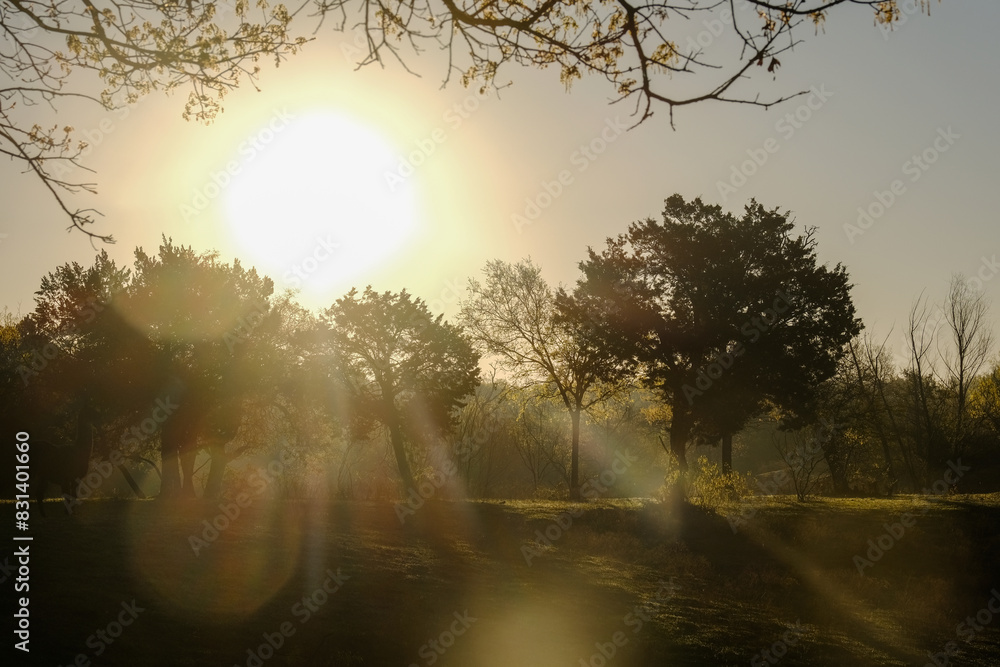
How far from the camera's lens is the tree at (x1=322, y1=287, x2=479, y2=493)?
38938 millimetres

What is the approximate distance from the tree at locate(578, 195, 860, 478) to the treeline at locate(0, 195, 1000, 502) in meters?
0.08

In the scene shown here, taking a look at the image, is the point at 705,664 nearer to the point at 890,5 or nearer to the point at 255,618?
the point at 255,618

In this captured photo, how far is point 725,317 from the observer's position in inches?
1230

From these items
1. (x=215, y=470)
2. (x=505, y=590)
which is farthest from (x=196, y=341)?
(x=505, y=590)

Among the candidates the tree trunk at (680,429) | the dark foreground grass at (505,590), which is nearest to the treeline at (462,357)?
the tree trunk at (680,429)

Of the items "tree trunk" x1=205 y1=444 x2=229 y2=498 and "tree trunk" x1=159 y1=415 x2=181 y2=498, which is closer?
"tree trunk" x1=159 y1=415 x2=181 y2=498

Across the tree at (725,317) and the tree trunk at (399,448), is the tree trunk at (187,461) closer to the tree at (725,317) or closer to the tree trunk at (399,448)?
the tree trunk at (399,448)

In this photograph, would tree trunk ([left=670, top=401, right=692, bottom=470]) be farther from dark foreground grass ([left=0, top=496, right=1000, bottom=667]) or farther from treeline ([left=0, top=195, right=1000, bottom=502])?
dark foreground grass ([left=0, top=496, right=1000, bottom=667])

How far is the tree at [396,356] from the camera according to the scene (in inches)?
1533

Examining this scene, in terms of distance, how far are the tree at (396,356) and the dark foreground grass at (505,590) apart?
45.7 feet

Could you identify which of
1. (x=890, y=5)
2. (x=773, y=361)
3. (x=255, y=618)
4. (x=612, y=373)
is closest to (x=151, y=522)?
(x=255, y=618)

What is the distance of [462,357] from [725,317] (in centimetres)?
1512

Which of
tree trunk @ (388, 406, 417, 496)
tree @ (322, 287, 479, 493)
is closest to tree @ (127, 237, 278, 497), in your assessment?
tree @ (322, 287, 479, 493)

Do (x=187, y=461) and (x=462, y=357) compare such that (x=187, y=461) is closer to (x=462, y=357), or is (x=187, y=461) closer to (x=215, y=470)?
(x=215, y=470)
